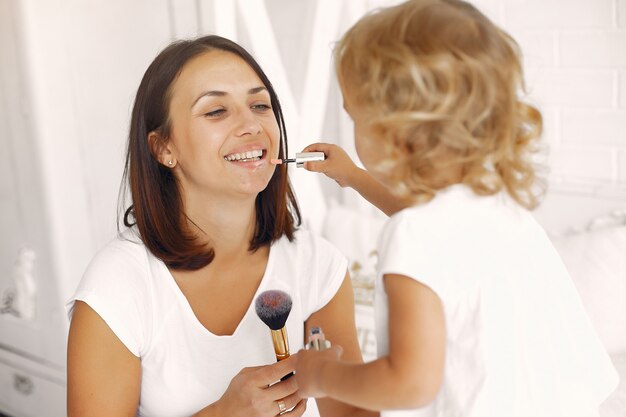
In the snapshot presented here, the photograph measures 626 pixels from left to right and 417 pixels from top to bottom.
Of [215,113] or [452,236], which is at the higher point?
[215,113]

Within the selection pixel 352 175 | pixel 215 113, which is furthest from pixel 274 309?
pixel 215 113

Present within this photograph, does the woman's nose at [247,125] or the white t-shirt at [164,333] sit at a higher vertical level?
the woman's nose at [247,125]

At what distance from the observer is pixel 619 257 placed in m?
1.76

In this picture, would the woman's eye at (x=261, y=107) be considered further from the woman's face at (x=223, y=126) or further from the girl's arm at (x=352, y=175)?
the girl's arm at (x=352, y=175)

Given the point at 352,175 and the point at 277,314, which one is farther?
A: the point at 352,175

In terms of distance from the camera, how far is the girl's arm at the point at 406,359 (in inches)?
32.1

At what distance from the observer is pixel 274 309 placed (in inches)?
41.9

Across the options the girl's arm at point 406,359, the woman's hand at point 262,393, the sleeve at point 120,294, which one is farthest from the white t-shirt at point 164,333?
the girl's arm at point 406,359

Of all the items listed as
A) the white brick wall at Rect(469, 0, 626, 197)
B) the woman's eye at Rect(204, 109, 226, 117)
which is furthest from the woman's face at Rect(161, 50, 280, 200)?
the white brick wall at Rect(469, 0, 626, 197)

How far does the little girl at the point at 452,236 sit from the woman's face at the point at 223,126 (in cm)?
39

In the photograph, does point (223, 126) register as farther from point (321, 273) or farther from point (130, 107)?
point (130, 107)

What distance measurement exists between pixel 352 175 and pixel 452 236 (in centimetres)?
37

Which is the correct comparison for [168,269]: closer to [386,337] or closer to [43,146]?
[386,337]

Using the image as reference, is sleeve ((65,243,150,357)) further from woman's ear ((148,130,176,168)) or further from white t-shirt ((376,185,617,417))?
white t-shirt ((376,185,617,417))
